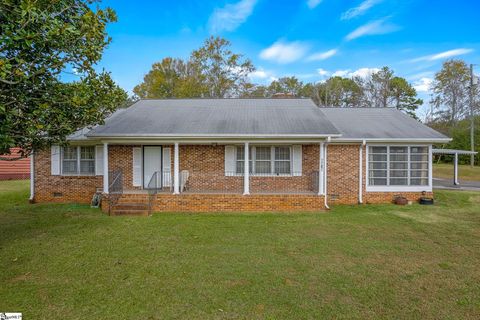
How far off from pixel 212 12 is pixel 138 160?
11259mm

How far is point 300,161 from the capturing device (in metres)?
10.9

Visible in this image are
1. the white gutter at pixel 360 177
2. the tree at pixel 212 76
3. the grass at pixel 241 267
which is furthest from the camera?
the tree at pixel 212 76

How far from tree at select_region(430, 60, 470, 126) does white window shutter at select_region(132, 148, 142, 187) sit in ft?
126

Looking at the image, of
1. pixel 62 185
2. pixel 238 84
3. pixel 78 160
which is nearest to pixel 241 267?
pixel 78 160

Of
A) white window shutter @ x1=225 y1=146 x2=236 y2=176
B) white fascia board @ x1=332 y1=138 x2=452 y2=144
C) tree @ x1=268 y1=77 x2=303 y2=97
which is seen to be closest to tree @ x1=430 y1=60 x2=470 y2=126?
tree @ x1=268 y1=77 x2=303 y2=97

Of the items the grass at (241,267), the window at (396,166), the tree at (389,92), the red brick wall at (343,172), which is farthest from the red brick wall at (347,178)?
the tree at (389,92)

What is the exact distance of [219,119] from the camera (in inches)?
439

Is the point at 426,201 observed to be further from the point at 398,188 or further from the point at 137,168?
the point at 137,168

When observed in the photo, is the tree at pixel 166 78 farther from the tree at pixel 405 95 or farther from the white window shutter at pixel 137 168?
the tree at pixel 405 95

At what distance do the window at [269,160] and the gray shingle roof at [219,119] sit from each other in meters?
1.09

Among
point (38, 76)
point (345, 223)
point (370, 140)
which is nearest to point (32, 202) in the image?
point (38, 76)

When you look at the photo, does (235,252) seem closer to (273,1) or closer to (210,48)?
(273,1)

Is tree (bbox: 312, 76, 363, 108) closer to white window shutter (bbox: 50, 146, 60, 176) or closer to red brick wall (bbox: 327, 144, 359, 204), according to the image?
red brick wall (bbox: 327, 144, 359, 204)

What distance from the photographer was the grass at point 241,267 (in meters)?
3.51
